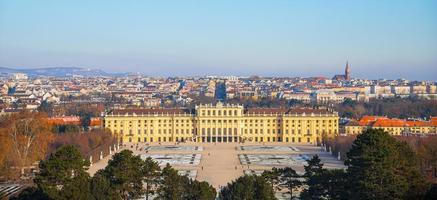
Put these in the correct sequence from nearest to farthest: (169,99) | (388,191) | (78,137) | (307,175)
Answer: (388,191) < (307,175) < (78,137) < (169,99)

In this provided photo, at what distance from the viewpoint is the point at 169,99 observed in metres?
104

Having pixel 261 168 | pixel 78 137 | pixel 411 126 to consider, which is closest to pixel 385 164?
pixel 261 168

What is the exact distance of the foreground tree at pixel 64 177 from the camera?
21.5 meters

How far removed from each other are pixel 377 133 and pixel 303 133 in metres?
40.8

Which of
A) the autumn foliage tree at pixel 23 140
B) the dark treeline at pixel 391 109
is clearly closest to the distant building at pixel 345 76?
the dark treeline at pixel 391 109

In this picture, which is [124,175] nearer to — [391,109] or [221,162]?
[221,162]

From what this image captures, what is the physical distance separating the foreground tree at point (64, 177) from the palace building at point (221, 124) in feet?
128

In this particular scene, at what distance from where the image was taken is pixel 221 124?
212 feet

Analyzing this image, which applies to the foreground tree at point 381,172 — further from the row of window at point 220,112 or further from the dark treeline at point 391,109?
the dark treeline at point 391,109

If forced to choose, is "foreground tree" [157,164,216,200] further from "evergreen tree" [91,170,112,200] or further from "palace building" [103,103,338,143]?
"palace building" [103,103,338,143]

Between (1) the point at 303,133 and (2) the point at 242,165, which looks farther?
(1) the point at 303,133

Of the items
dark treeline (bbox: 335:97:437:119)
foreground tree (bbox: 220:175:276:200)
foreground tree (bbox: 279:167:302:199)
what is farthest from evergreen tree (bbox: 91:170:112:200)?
dark treeline (bbox: 335:97:437:119)

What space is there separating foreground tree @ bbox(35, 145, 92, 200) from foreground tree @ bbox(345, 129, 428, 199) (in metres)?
7.86

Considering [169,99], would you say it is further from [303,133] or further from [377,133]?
[377,133]
